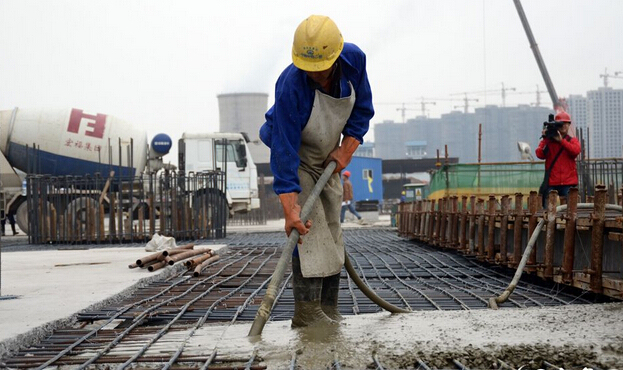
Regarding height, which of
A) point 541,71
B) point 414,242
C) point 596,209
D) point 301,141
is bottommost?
point 414,242

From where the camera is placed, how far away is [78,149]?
2056cm

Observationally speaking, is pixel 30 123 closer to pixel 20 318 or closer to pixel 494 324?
pixel 20 318

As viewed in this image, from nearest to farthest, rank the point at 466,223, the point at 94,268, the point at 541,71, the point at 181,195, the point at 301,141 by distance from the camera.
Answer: the point at 301,141 < the point at 94,268 < the point at 466,223 < the point at 181,195 < the point at 541,71

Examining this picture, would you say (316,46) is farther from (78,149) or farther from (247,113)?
(247,113)

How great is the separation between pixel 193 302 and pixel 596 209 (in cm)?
283

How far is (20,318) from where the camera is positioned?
5402mm

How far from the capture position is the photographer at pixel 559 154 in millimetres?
9234

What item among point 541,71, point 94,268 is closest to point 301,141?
point 94,268

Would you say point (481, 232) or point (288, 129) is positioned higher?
point (288, 129)

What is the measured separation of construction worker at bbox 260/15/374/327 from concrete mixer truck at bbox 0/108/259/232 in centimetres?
1515

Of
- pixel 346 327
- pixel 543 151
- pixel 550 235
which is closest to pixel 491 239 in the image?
pixel 543 151

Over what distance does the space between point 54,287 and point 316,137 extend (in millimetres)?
3692

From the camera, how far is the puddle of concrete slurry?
12.2 feet

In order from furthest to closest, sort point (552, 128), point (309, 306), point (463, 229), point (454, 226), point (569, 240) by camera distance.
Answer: point (454, 226)
point (463, 229)
point (552, 128)
point (569, 240)
point (309, 306)
